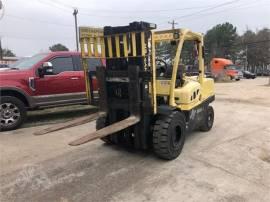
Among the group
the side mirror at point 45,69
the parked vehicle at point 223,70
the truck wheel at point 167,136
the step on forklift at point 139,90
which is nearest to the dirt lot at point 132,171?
the truck wheel at point 167,136

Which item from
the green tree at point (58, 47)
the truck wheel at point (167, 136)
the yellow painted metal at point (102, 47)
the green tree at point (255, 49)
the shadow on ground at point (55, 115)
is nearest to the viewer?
the truck wheel at point (167, 136)

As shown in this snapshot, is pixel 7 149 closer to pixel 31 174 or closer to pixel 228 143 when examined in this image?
pixel 31 174

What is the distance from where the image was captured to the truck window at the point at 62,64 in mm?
7336

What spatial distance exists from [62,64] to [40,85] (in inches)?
36.3

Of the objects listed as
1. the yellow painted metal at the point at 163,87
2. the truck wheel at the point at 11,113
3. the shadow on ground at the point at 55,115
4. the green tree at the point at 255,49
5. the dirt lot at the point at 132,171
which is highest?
the green tree at the point at 255,49

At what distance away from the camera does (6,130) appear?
21.3 feet

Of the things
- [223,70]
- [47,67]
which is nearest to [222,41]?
[223,70]

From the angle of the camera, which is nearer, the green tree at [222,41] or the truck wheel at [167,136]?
the truck wheel at [167,136]

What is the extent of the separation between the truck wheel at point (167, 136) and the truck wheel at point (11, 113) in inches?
150

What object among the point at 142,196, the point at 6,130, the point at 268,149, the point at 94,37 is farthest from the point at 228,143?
the point at 6,130

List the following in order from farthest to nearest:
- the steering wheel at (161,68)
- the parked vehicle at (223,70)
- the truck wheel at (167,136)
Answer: the parked vehicle at (223,70)
the steering wheel at (161,68)
the truck wheel at (167,136)

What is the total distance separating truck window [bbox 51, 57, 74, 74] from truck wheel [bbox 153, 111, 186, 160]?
398 centimetres

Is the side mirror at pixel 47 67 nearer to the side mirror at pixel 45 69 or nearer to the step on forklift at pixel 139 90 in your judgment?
the side mirror at pixel 45 69

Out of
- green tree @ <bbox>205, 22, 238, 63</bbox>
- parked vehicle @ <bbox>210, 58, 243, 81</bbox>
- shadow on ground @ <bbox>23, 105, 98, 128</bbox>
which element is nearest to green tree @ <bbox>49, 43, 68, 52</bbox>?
green tree @ <bbox>205, 22, 238, 63</bbox>
